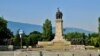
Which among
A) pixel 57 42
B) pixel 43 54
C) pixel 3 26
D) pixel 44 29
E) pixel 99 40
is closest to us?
pixel 43 54

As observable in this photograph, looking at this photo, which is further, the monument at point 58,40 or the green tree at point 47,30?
the green tree at point 47,30

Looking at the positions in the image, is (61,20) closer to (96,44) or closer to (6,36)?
(96,44)

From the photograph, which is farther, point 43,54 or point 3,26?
point 3,26

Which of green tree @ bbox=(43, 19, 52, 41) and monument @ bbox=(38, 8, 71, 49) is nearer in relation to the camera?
monument @ bbox=(38, 8, 71, 49)

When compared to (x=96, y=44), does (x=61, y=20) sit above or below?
above

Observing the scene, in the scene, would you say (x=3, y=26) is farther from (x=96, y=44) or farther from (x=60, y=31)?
(x=96, y=44)

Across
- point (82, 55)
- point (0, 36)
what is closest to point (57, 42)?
point (0, 36)

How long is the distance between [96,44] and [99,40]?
→ 2873mm

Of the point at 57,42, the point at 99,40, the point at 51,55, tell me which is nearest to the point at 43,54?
the point at 51,55

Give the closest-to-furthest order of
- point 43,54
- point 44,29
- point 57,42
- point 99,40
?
point 43,54 → point 57,42 → point 99,40 → point 44,29

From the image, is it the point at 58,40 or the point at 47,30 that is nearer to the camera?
the point at 58,40

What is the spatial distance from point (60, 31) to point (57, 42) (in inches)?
101

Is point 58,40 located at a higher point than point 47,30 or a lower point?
lower

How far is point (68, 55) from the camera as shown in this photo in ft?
63.0
